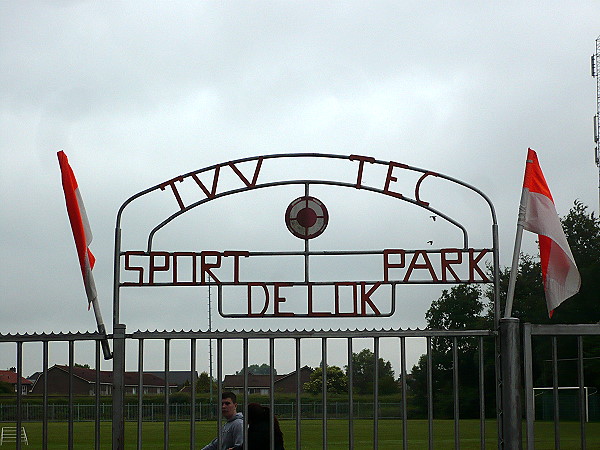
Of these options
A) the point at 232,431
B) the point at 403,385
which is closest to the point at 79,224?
the point at 232,431

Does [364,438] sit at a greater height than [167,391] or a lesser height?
lesser

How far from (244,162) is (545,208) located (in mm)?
2938

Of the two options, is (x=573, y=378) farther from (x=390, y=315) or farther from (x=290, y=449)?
(x=390, y=315)

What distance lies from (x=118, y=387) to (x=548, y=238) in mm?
3760

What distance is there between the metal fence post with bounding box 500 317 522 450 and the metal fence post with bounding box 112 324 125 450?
2825mm

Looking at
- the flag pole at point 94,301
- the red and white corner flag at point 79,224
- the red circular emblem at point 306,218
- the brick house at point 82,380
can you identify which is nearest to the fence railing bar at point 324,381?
the brick house at point 82,380

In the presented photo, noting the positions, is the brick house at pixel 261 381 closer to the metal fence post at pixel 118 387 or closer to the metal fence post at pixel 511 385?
the metal fence post at pixel 118 387

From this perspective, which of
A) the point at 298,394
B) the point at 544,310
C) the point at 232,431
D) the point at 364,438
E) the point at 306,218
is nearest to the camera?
the point at 298,394

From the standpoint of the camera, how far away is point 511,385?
22.3 feet

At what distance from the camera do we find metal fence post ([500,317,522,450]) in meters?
6.79

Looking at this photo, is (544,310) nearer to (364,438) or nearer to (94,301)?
(364,438)

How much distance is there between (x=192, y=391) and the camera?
21.9 feet

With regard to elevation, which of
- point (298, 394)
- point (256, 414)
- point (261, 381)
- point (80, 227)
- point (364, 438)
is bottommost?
point (364, 438)

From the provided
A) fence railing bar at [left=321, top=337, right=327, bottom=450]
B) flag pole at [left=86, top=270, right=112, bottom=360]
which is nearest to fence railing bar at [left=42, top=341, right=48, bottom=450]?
flag pole at [left=86, top=270, right=112, bottom=360]
